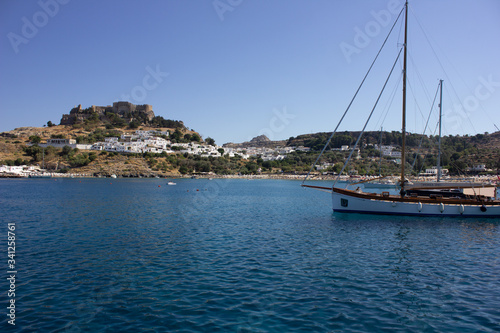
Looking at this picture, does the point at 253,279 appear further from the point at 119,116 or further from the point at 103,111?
the point at 103,111

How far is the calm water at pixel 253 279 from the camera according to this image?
316 inches

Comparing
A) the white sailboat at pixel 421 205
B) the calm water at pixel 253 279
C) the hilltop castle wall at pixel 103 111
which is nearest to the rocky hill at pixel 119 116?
the hilltop castle wall at pixel 103 111

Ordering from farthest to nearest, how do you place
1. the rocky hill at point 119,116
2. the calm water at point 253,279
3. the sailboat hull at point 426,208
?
the rocky hill at point 119,116, the sailboat hull at point 426,208, the calm water at point 253,279

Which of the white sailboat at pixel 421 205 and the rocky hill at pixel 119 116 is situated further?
the rocky hill at pixel 119 116

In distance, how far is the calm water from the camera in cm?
802

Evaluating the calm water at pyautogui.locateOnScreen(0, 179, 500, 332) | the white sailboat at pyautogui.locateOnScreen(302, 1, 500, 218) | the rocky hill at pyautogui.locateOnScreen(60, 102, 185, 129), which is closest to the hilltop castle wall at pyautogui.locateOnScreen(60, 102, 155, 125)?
the rocky hill at pyautogui.locateOnScreen(60, 102, 185, 129)

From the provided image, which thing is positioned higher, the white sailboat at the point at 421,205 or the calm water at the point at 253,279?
the white sailboat at the point at 421,205

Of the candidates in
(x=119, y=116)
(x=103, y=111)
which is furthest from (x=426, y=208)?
(x=103, y=111)

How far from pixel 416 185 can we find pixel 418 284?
1974cm

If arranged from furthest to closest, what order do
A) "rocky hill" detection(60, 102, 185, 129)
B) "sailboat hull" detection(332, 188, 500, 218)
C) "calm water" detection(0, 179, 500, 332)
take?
"rocky hill" detection(60, 102, 185, 129) → "sailboat hull" detection(332, 188, 500, 218) → "calm water" detection(0, 179, 500, 332)

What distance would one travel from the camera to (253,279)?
1084 centimetres

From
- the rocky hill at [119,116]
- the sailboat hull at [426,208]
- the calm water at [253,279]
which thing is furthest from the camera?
the rocky hill at [119,116]

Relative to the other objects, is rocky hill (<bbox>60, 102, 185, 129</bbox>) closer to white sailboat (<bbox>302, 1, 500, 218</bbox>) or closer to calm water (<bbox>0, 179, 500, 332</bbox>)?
white sailboat (<bbox>302, 1, 500, 218</bbox>)

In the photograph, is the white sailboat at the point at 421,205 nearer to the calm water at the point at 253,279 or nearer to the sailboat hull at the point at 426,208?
the sailboat hull at the point at 426,208
